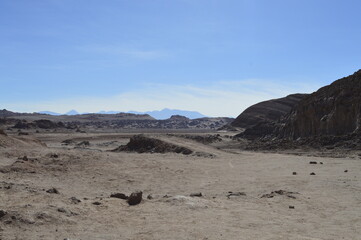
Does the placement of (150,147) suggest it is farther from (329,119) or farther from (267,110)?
(267,110)

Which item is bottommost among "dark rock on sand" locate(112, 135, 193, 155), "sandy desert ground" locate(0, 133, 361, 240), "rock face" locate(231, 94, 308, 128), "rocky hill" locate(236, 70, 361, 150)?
"sandy desert ground" locate(0, 133, 361, 240)

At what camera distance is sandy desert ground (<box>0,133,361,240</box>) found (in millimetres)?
6898

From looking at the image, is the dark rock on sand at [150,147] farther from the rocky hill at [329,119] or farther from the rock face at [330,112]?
the rock face at [330,112]

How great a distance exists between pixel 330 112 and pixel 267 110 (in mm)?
40212

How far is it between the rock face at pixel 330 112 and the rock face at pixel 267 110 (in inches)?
1245

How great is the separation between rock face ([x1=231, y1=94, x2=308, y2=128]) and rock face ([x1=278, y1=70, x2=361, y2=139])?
104 ft

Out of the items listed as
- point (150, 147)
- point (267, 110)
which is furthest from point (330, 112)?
point (267, 110)

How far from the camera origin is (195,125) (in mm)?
129000

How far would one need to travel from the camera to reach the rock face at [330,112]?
27391 millimetres

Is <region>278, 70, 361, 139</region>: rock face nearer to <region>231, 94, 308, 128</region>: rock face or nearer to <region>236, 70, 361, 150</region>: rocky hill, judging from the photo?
<region>236, 70, 361, 150</region>: rocky hill

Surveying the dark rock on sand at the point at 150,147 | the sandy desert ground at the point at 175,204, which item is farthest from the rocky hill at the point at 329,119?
the sandy desert ground at the point at 175,204

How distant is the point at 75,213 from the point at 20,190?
2787 mm

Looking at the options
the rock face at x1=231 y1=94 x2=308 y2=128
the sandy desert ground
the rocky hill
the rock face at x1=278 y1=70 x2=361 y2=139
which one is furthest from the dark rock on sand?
the rock face at x1=231 y1=94 x2=308 y2=128

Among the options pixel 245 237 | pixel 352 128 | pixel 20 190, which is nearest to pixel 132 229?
pixel 245 237
